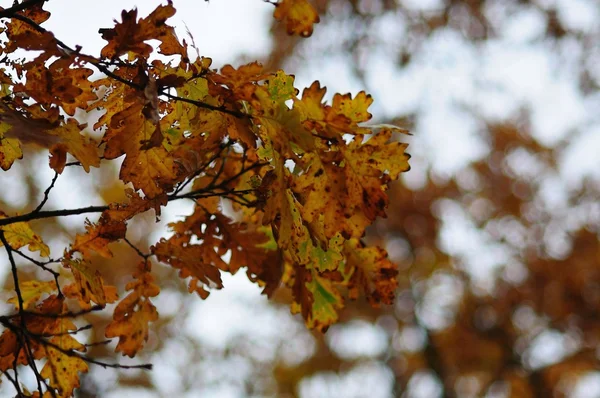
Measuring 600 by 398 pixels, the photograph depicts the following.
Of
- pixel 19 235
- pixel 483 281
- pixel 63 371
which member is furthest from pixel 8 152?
pixel 483 281

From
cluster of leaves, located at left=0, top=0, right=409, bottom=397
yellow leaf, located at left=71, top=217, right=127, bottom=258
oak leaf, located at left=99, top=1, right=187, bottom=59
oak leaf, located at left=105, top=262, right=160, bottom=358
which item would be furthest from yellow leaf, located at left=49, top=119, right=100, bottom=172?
oak leaf, located at left=105, top=262, right=160, bottom=358

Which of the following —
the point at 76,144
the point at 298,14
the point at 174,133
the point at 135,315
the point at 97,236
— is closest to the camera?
the point at 298,14

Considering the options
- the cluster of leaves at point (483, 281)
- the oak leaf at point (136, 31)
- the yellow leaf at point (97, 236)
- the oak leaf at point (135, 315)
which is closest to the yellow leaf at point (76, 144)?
the oak leaf at point (136, 31)

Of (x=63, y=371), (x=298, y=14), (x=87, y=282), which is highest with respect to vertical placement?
(x=298, y=14)

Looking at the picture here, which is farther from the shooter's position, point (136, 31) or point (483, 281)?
point (483, 281)

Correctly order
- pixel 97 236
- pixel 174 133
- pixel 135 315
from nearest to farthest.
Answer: pixel 174 133 < pixel 97 236 < pixel 135 315

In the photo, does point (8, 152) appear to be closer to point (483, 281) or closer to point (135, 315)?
point (135, 315)

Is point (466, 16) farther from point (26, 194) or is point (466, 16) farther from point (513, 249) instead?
point (26, 194)

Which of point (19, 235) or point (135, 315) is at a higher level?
point (19, 235)

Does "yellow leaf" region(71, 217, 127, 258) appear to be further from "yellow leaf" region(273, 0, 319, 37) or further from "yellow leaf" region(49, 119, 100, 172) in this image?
"yellow leaf" region(273, 0, 319, 37)

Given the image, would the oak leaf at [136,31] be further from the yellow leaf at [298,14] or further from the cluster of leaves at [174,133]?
the yellow leaf at [298,14]

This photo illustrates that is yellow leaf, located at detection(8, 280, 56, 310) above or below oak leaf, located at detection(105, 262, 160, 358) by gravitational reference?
above

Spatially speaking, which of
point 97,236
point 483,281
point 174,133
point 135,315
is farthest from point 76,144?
point 483,281

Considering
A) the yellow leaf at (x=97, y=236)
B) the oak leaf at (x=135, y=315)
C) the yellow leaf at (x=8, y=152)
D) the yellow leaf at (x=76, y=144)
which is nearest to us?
the yellow leaf at (x=76, y=144)
